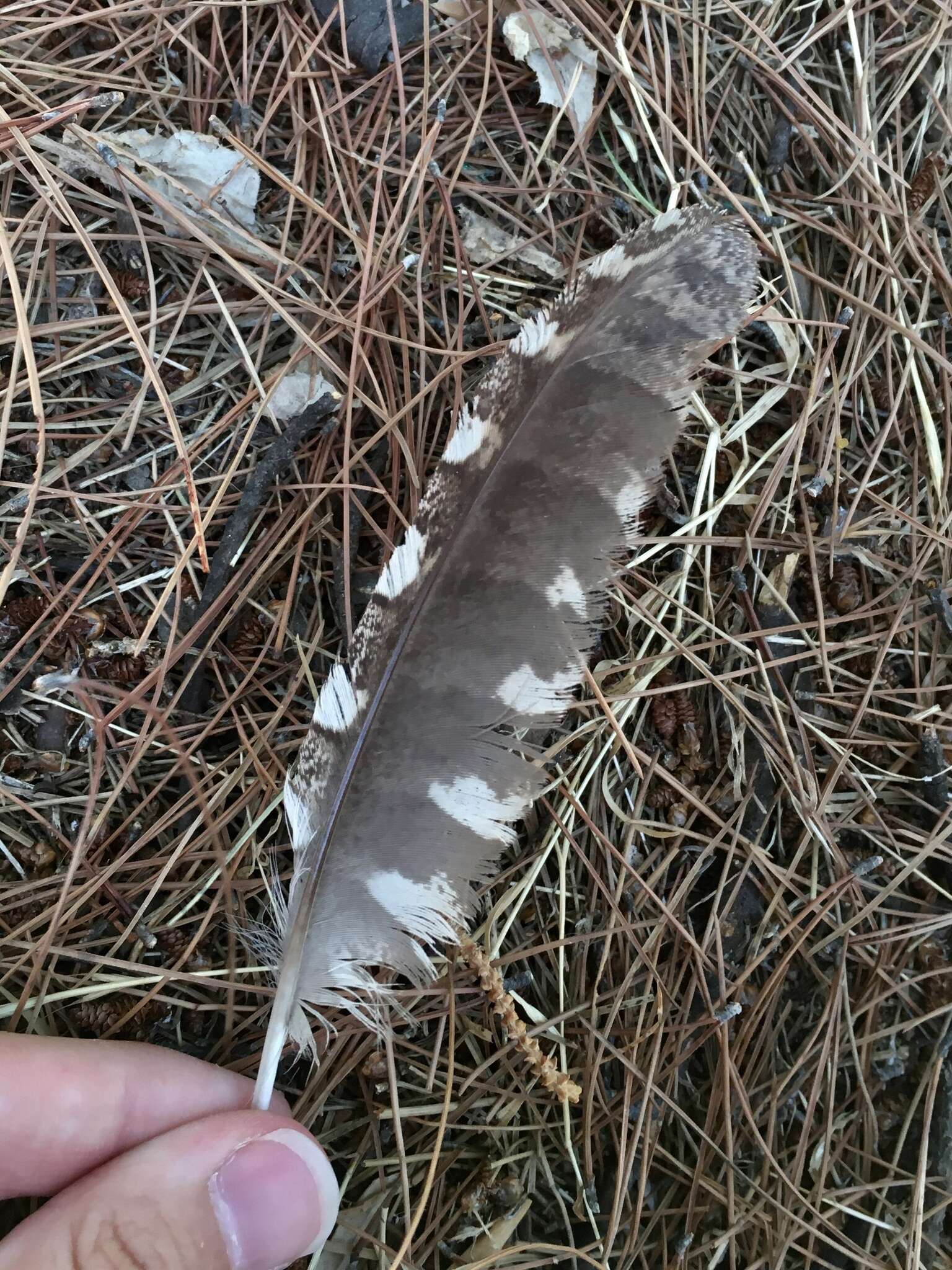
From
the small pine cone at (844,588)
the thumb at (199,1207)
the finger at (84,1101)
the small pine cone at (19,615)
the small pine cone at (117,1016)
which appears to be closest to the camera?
the thumb at (199,1207)

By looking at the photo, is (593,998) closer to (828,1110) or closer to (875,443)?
(828,1110)

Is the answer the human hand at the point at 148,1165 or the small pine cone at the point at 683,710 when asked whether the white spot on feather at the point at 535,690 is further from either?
the human hand at the point at 148,1165

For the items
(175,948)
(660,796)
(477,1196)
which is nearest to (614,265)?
(660,796)

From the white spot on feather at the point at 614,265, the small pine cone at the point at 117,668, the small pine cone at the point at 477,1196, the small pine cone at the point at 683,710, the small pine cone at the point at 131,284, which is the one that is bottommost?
the small pine cone at the point at 477,1196

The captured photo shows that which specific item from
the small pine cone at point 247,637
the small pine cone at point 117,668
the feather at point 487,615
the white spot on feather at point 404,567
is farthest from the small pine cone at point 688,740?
the small pine cone at point 117,668

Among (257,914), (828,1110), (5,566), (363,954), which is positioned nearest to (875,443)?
(828,1110)

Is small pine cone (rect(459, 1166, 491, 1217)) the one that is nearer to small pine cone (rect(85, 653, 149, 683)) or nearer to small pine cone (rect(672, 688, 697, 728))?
small pine cone (rect(672, 688, 697, 728))
